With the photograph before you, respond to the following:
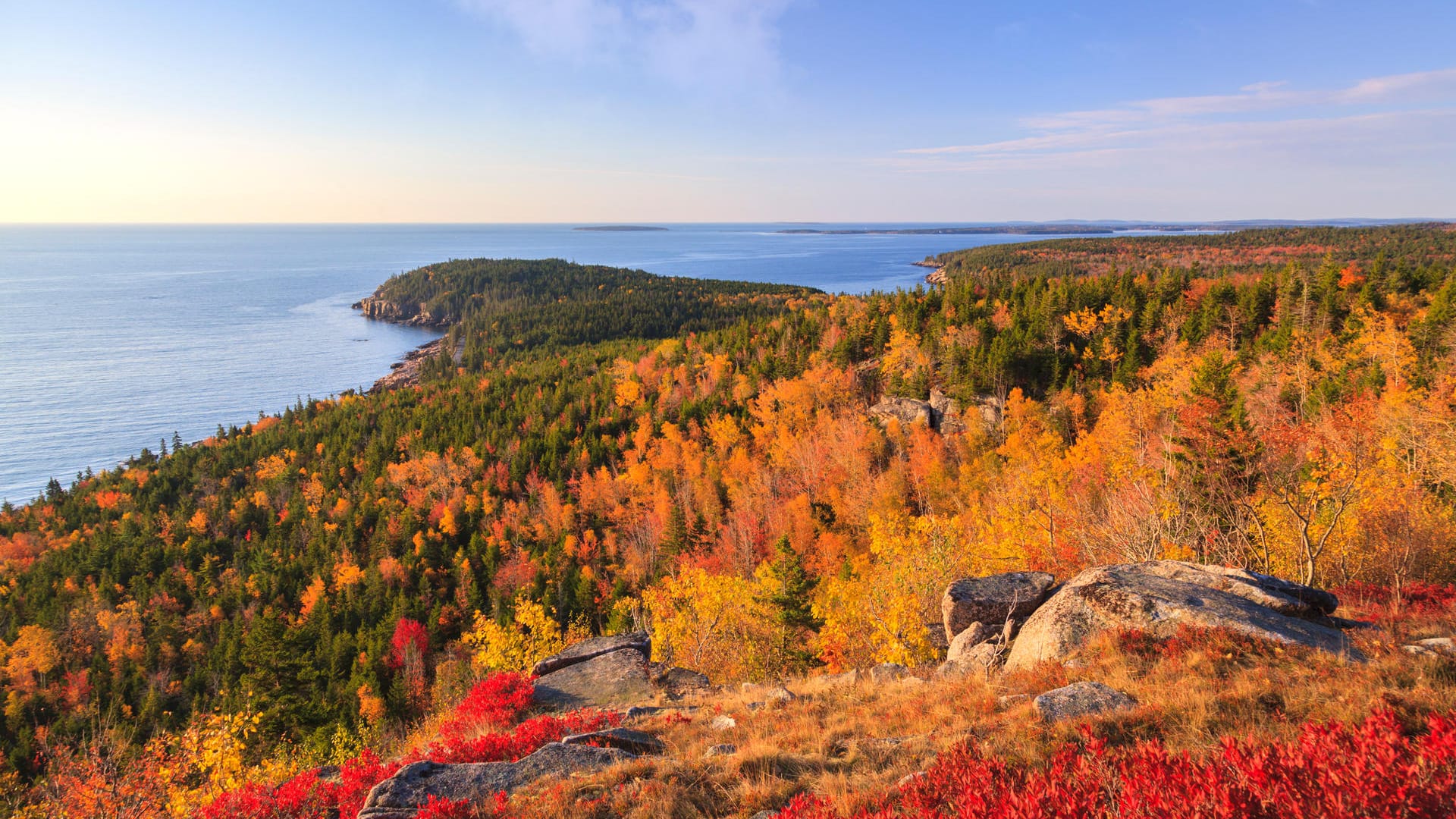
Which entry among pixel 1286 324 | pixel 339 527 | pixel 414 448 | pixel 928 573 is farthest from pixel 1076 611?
pixel 414 448

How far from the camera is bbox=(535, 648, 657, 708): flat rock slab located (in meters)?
21.2

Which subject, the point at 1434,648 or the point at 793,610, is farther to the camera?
the point at 793,610

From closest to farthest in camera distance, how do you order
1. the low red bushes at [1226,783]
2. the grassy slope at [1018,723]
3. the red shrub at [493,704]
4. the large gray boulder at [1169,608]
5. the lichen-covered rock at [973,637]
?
the low red bushes at [1226,783], the grassy slope at [1018,723], the large gray boulder at [1169,608], the red shrub at [493,704], the lichen-covered rock at [973,637]

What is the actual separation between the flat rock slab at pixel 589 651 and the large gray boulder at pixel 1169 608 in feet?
47.9

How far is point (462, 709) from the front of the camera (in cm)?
2009

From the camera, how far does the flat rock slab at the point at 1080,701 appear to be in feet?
35.2

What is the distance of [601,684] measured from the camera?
74.3 feet

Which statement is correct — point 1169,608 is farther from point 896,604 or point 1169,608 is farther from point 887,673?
point 896,604

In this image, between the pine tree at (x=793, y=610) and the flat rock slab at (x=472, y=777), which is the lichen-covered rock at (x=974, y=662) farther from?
the pine tree at (x=793, y=610)

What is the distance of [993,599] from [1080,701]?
1031cm

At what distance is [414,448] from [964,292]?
100 meters

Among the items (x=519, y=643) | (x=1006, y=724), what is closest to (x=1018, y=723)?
(x=1006, y=724)

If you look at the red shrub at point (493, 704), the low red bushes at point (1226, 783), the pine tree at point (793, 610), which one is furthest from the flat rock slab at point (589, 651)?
the low red bushes at point (1226, 783)

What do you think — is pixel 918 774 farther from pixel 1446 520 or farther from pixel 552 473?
pixel 552 473
